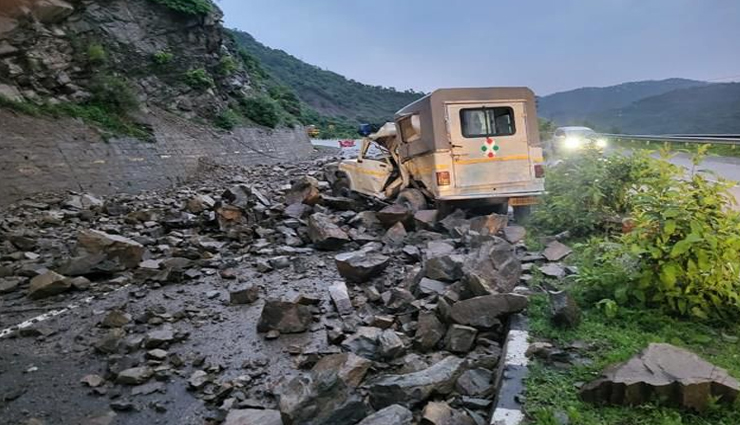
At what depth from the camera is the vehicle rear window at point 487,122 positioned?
8188 millimetres

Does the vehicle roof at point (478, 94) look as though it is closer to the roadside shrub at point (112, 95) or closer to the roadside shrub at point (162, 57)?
the roadside shrub at point (112, 95)

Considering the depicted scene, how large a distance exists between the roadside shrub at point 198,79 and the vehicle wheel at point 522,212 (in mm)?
18145

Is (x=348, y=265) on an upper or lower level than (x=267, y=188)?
lower

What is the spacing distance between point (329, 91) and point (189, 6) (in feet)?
192

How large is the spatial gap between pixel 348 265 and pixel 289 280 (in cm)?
97

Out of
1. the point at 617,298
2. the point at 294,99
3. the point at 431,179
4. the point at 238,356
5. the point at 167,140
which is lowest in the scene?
the point at 238,356

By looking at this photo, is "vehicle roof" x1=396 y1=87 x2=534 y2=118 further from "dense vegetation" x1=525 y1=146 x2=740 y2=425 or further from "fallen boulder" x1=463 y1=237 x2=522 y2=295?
"dense vegetation" x1=525 y1=146 x2=740 y2=425

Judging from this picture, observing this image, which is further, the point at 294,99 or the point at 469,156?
the point at 294,99

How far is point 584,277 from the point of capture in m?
4.14

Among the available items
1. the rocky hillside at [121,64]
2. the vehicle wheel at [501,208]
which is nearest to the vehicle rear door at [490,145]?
the vehicle wheel at [501,208]

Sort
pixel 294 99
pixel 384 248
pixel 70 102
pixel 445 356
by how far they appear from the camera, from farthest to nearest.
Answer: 1. pixel 294 99
2. pixel 70 102
3. pixel 384 248
4. pixel 445 356

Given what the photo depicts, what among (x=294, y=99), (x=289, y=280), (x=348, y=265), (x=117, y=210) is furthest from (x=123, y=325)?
(x=294, y=99)

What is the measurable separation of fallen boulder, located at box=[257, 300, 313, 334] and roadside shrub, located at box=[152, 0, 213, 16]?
21119 mm

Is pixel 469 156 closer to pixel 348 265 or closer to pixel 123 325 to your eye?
pixel 348 265
